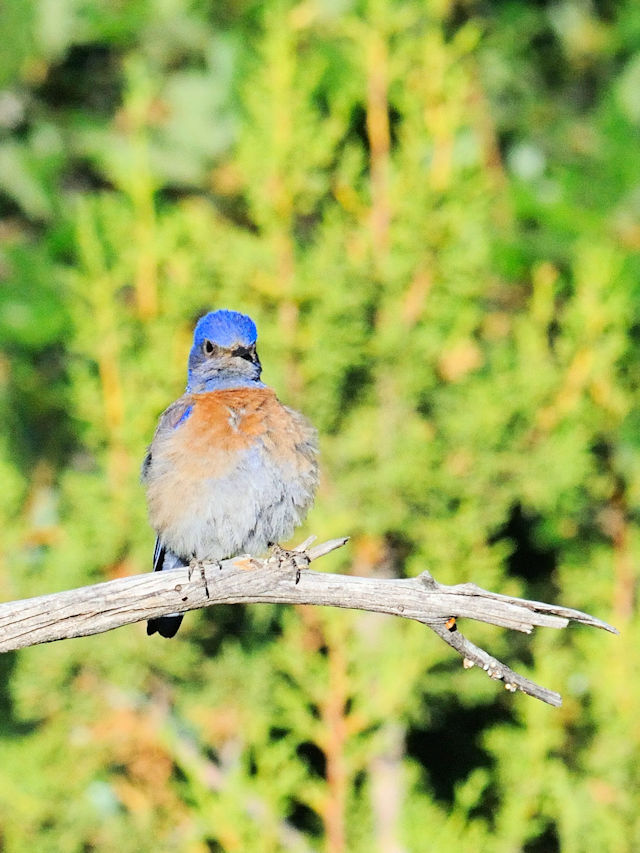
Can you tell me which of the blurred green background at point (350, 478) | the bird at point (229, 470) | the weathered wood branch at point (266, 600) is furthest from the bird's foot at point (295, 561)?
the blurred green background at point (350, 478)

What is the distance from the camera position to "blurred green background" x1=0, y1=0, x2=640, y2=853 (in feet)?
15.3

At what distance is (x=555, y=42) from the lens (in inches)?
261

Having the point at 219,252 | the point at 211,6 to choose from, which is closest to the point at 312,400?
the point at 219,252

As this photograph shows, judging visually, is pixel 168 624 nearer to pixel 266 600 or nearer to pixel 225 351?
pixel 225 351

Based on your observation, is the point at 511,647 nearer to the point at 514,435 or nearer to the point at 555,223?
the point at 514,435

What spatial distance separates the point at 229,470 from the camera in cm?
386

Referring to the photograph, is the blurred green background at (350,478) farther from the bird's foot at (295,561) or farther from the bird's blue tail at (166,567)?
the bird's foot at (295,561)

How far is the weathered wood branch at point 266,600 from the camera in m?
2.92

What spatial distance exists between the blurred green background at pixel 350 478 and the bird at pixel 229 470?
26.5 inches

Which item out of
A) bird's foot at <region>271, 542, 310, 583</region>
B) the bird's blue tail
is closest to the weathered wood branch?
bird's foot at <region>271, 542, 310, 583</region>

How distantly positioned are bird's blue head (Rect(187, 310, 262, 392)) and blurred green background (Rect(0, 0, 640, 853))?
1.91 ft

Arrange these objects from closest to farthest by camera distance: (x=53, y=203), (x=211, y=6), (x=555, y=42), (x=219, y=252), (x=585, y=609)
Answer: (x=219, y=252)
(x=585, y=609)
(x=53, y=203)
(x=211, y=6)
(x=555, y=42)

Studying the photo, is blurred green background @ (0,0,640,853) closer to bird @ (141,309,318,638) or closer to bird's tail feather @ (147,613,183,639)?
bird's tail feather @ (147,613,183,639)

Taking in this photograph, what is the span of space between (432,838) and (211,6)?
13.5 feet
